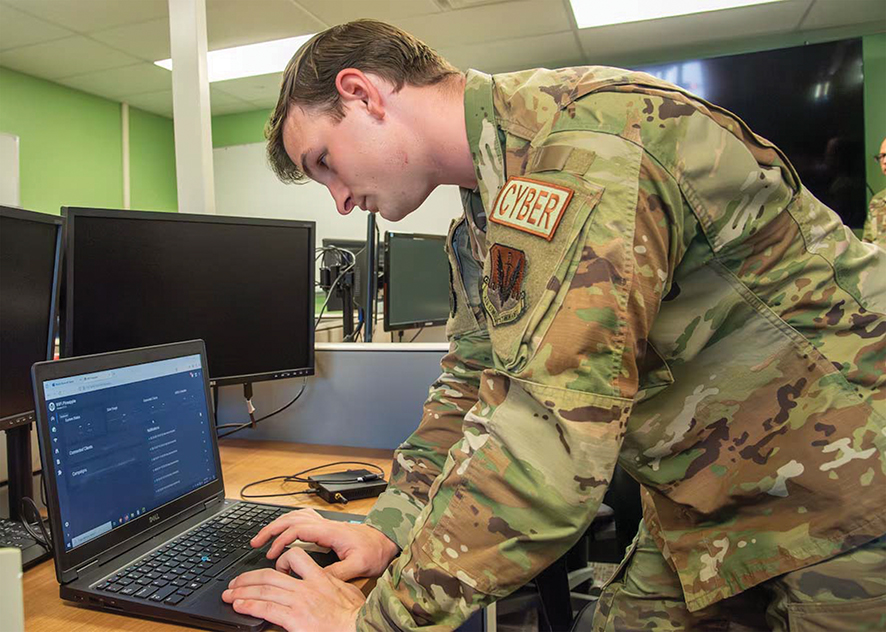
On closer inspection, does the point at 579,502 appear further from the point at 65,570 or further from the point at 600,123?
the point at 65,570

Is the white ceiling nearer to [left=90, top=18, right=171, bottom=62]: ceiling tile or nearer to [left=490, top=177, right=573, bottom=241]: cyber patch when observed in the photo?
[left=90, top=18, right=171, bottom=62]: ceiling tile

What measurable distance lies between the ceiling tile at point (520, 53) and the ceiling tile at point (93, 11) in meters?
1.69

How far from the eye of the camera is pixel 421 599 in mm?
A: 589

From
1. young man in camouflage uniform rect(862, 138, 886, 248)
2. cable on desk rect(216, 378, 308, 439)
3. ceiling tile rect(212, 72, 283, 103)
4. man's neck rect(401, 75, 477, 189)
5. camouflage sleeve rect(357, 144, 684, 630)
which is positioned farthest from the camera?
ceiling tile rect(212, 72, 283, 103)

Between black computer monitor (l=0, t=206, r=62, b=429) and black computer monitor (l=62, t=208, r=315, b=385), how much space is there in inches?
4.3

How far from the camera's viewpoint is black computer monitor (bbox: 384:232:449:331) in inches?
83.8

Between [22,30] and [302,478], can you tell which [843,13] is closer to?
[302,478]

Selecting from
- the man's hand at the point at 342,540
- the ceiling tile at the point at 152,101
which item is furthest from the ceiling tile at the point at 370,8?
the man's hand at the point at 342,540

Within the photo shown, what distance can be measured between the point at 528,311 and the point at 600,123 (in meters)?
0.19

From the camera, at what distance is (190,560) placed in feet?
2.74

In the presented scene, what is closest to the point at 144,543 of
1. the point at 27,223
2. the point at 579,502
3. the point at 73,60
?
the point at 27,223

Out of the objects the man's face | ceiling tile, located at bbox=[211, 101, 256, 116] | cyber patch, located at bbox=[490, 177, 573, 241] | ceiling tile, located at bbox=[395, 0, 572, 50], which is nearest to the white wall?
ceiling tile, located at bbox=[211, 101, 256, 116]

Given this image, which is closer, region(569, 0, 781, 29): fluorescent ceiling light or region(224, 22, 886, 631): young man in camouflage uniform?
region(224, 22, 886, 631): young man in camouflage uniform

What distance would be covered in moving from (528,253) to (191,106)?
4.26ft
